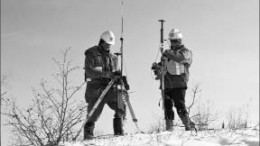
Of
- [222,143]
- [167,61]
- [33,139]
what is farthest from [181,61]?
[33,139]

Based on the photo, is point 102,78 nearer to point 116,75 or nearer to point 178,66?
point 116,75

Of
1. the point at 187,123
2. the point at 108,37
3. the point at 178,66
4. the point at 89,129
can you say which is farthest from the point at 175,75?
the point at 89,129

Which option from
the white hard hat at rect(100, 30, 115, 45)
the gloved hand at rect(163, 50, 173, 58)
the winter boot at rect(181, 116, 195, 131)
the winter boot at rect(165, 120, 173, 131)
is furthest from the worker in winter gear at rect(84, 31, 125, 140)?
the winter boot at rect(181, 116, 195, 131)

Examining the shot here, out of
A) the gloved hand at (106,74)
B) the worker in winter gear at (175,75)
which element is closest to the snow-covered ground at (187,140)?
the worker in winter gear at (175,75)

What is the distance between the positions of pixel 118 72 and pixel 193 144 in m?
2.52

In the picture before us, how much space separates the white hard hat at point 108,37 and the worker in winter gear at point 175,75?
1151mm

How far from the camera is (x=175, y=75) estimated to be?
8.95m

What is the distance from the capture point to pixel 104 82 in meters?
8.59

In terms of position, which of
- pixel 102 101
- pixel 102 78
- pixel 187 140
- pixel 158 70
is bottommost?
pixel 187 140

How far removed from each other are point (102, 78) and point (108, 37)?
0.84 meters

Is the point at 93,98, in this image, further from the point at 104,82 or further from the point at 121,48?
the point at 121,48

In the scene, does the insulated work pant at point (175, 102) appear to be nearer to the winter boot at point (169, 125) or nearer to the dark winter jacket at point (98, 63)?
the winter boot at point (169, 125)

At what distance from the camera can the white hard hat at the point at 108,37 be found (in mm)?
8664

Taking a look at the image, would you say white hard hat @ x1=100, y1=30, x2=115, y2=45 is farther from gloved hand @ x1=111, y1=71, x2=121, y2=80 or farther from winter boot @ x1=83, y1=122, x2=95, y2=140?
winter boot @ x1=83, y1=122, x2=95, y2=140
